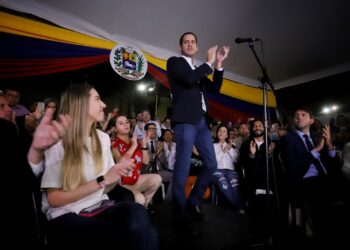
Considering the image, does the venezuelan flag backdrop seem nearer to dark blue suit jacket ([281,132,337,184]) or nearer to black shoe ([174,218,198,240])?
dark blue suit jacket ([281,132,337,184])

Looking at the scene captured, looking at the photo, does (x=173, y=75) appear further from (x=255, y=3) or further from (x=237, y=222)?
(x=255, y=3)

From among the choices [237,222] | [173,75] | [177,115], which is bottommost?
[237,222]

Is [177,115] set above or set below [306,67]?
below

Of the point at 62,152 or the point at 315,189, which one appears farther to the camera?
the point at 315,189

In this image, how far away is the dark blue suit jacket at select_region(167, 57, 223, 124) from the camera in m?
1.70

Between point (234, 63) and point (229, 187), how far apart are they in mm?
3033

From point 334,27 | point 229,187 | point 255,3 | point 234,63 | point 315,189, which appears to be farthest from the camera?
point 234,63

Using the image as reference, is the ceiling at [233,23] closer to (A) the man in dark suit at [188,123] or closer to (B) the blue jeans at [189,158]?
(A) the man in dark suit at [188,123]

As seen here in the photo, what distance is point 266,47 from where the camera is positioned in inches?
164

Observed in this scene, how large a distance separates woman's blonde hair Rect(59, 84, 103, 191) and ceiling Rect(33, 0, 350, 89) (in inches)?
78.4

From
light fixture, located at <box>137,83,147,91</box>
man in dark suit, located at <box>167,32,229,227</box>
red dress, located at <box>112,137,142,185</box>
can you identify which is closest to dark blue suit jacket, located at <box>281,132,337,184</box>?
man in dark suit, located at <box>167,32,229,227</box>

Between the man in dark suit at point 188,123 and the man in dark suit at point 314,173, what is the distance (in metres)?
0.88

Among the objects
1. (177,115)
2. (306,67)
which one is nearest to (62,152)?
(177,115)

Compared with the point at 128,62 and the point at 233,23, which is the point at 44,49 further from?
the point at 233,23
